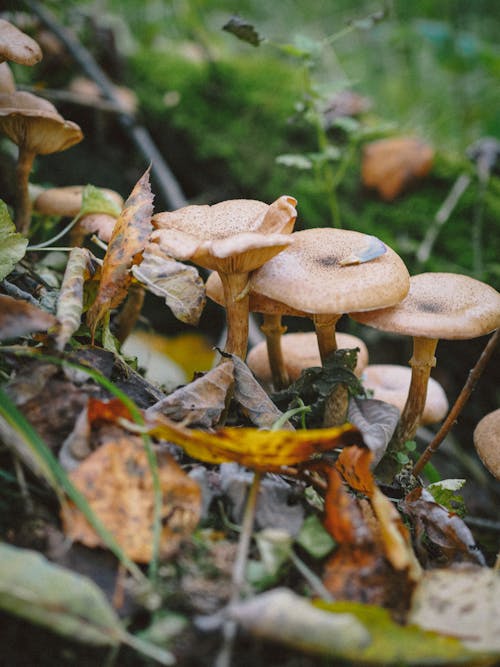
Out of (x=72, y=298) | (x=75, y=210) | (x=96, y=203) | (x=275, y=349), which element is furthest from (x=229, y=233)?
(x=75, y=210)

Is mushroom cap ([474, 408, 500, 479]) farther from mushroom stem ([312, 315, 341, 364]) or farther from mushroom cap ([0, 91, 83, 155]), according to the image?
mushroom cap ([0, 91, 83, 155])

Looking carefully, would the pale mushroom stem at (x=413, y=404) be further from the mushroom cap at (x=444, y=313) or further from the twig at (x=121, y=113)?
the twig at (x=121, y=113)

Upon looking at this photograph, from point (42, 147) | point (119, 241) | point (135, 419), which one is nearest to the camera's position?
point (135, 419)

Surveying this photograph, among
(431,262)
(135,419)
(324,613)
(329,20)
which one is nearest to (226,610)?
(324,613)

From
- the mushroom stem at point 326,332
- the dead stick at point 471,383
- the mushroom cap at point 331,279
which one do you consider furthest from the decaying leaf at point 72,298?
the dead stick at point 471,383

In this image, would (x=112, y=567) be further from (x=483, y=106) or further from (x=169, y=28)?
(x=483, y=106)

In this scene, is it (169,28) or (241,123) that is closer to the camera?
(241,123)

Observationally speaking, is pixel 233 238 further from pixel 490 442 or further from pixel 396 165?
pixel 396 165

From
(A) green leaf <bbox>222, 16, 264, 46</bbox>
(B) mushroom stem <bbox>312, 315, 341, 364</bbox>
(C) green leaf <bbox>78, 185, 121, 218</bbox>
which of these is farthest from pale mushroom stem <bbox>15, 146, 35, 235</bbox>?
(B) mushroom stem <bbox>312, 315, 341, 364</bbox>
